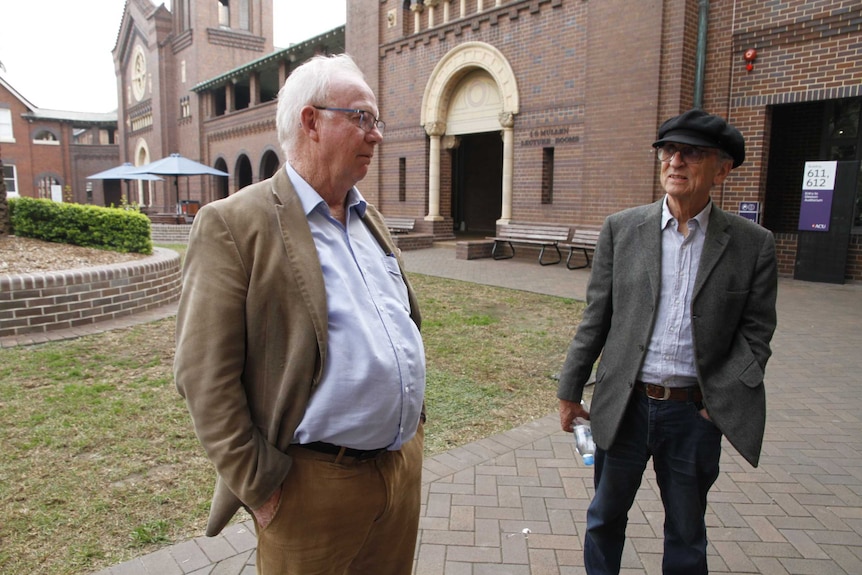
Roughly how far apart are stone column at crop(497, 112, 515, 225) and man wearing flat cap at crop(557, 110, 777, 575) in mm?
12421

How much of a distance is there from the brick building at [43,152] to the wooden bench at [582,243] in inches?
1528

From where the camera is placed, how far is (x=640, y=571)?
2703 millimetres

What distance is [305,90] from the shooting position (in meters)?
1.66

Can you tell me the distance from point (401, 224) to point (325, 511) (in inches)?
629

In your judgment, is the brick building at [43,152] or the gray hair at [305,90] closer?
the gray hair at [305,90]

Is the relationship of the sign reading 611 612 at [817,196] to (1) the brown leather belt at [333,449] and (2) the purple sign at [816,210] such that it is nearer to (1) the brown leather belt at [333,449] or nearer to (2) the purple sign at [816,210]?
(2) the purple sign at [816,210]

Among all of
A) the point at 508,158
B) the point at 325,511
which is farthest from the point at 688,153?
the point at 508,158

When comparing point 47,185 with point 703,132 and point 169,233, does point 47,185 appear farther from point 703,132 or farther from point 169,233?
point 703,132

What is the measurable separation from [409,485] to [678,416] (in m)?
1.01

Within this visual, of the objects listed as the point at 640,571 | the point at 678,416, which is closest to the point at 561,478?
the point at 640,571

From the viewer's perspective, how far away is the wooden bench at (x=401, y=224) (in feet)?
56.4

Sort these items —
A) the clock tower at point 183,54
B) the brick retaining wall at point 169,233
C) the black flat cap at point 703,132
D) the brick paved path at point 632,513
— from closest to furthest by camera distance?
the black flat cap at point 703,132 < the brick paved path at point 632,513 < the brick retaining wall at point 169,233 < the clock tower at point 183,54

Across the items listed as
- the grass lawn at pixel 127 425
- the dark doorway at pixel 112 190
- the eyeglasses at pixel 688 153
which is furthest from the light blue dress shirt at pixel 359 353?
the dark doorway at pixel 112 190

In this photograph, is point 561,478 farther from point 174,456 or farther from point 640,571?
point 174,456
